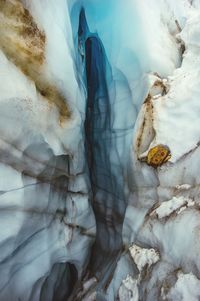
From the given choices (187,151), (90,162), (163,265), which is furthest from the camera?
(90,162)

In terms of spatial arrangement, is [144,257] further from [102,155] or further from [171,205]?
[102,155]

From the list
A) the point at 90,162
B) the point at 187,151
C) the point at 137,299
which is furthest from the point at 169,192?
the point at 90,162

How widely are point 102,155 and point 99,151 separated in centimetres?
5

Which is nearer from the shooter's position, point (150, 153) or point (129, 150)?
point (150, 153)

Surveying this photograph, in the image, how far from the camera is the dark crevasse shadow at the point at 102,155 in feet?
8.62

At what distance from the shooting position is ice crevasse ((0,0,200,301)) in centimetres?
191

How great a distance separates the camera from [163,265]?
6.23 feet

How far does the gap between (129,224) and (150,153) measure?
1.64 feet

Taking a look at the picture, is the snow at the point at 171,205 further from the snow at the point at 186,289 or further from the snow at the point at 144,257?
the snow at the point at 186,289

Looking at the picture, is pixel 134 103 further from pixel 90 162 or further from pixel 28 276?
pixel 28 276

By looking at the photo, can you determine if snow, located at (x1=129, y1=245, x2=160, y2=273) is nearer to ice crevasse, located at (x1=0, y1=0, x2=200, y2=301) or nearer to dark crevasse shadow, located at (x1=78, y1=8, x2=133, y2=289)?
ice crevasse, located at (x1=0, y1=0, x2=200, y2=301)

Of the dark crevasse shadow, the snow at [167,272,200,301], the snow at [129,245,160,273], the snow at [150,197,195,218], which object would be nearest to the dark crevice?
the dark crevasse shadow

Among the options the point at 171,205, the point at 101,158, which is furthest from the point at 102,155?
the point at 171,205

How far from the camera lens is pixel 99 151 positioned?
9.25 feet
